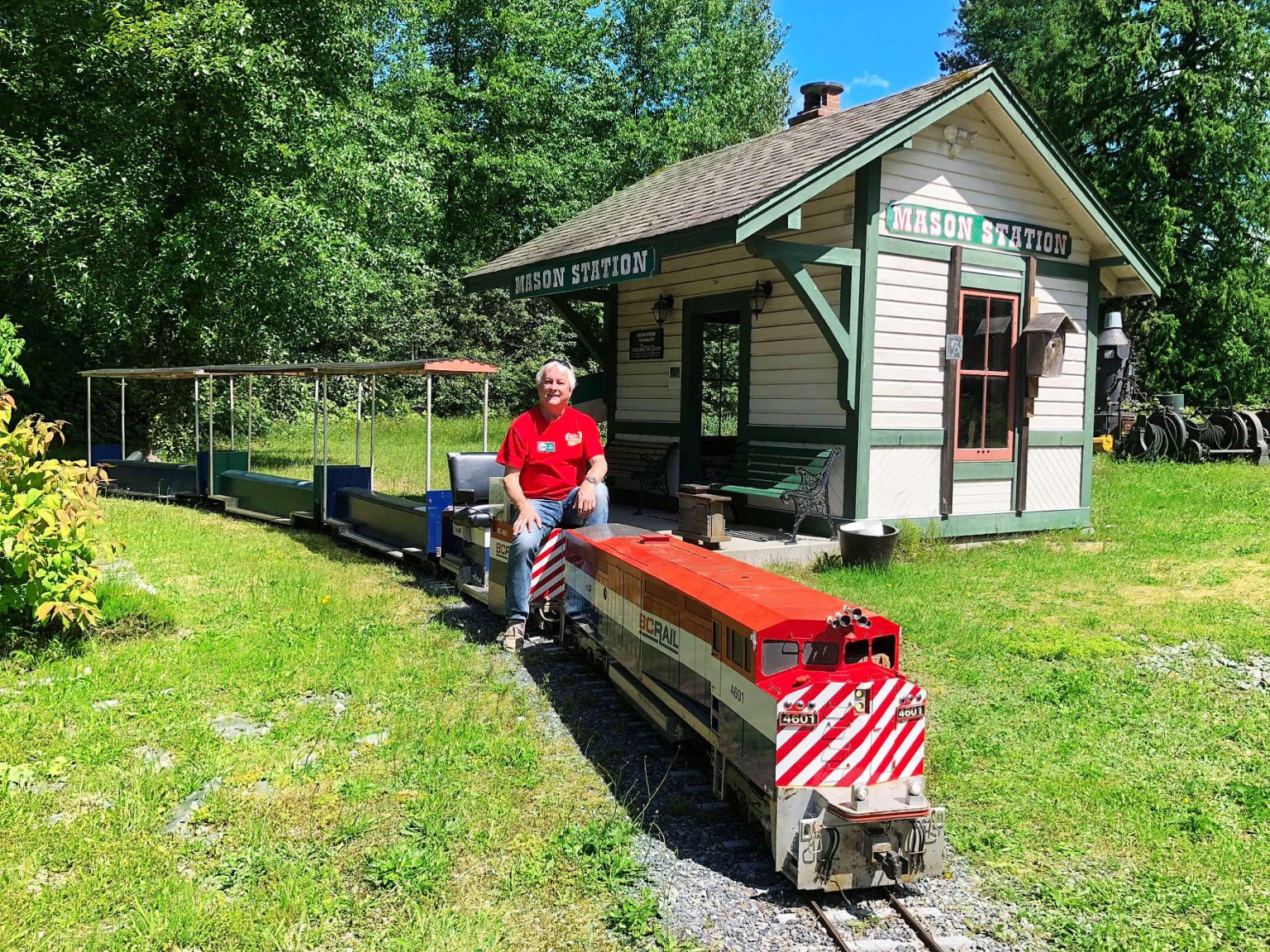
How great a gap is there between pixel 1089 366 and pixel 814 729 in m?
9.57

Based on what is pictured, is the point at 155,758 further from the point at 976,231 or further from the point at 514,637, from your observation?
the point at 976,231

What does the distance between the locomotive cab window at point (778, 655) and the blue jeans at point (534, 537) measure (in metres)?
2.69

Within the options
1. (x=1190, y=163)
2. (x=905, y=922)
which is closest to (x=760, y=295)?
(x=905, y=922)

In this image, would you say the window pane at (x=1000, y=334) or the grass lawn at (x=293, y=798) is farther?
the window pane at (x=1000, y=334)

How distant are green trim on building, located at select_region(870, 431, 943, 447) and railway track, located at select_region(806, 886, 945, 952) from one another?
Result: 6641 mm

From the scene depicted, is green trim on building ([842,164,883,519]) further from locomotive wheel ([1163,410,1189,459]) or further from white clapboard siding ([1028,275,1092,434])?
locomotive wheel ([1163,410,1189,459])

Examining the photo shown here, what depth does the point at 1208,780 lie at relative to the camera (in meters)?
4.45

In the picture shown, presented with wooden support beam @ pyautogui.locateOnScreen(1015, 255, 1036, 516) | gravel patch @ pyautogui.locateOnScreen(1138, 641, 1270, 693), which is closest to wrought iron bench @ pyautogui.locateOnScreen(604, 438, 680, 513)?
wooden support beam @ pyautogui.locateOnScreen(1015, 255, 1036, 516)

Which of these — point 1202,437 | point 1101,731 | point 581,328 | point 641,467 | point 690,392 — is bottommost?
point 1101,731

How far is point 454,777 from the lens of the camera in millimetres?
4336

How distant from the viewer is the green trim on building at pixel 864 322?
953 centimetres

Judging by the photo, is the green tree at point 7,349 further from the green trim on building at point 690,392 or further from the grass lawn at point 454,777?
the green trim on building at point 690,392

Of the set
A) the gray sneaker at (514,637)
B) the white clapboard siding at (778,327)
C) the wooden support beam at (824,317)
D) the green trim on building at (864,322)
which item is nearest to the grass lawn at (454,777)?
the gray sneaker at (514,637)

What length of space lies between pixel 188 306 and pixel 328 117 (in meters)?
3.83
